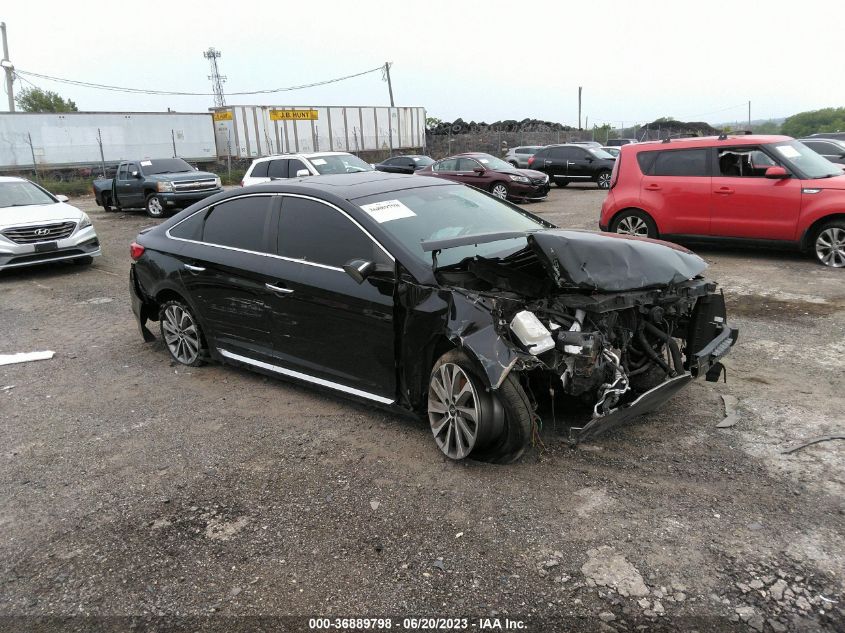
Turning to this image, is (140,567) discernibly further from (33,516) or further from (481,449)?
(481,449)

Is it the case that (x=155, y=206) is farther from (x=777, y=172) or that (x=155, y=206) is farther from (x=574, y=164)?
(x=777, y=172)

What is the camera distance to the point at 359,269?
4.10 m

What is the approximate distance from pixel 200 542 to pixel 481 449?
1556mm

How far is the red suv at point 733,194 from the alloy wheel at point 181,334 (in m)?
6.81

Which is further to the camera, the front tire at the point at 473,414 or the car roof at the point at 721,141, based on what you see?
the car roof at the point at 721,141

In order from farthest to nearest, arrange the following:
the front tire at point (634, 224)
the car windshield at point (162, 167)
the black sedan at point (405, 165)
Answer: the black sedan at point (405, 165) → the car windshield at point (162, 167) → the front tire at point (634, 224)

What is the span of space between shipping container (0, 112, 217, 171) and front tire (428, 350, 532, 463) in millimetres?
31747

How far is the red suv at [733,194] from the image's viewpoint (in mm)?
8547

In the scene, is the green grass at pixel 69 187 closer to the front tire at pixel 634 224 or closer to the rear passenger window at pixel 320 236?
the front tire at pixel 634 224

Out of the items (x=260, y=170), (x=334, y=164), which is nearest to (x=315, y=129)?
(x=260, y=170)

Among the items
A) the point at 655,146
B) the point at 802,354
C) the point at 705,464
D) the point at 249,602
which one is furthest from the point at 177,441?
the point at 655,146

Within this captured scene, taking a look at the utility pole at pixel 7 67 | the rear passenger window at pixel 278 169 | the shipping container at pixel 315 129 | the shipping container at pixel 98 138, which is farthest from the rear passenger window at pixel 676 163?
the utility pole at pixel 7 67

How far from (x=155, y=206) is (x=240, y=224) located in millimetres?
14874

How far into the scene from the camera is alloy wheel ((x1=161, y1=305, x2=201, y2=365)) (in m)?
5.69
